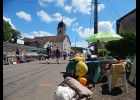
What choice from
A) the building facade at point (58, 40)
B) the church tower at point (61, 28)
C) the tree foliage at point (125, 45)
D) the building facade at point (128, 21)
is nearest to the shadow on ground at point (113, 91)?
the tree foliage at point (125, 45)

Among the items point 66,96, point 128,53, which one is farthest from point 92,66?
point 128,53

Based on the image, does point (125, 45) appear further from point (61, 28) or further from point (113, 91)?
point (61, 28)

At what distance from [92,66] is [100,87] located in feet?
Answer: 4.39

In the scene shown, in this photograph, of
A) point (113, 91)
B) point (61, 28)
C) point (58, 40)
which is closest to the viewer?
point (113, 91)

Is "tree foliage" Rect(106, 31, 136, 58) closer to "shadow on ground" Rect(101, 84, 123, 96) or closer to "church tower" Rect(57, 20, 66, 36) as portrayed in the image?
"shadow on ground" Rect(101, 84, 123, 96)

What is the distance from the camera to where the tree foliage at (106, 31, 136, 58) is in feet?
73.9

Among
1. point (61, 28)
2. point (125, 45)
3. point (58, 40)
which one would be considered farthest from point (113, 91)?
point (61, 28)

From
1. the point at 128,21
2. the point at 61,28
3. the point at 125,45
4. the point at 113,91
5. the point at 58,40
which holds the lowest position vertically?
the point at 113,91

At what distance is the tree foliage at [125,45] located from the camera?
73.9 feet

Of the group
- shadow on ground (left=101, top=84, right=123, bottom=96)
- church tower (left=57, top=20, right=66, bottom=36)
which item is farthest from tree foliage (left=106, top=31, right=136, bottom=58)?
church tower (left=57, top=20, right=66, bottom=36)

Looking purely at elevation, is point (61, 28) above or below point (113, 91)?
above

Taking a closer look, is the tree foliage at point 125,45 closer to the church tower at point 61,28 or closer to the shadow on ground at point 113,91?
the shadow on ground at point 113,91

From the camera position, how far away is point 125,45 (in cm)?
2312

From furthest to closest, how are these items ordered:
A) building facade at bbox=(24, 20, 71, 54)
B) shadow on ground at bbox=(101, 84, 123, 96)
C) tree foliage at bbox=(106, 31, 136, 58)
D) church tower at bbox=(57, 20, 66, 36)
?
church tower at bbox=(57, 20, 66, 36), building facade at bbox=(24, 20, 71, 54), tree foliage at bbox=(106, 31, 136, 58), shadow on ground at bbox=(101, 84, 123, 96)
